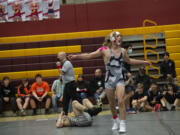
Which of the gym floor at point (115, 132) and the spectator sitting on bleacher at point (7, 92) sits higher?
the spectator sitting on bleacher at point (7, 92)

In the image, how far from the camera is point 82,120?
8195 mm

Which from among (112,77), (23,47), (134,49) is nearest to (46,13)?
(23,47)

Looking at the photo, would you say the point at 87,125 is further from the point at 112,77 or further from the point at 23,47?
the point at 23,47

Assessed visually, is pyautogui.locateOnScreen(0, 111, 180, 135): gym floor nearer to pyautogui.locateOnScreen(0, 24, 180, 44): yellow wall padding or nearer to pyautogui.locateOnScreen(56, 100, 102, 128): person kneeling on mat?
pyautogui.locateOnScreen(56, 100, 102, 128): person kneeling on mat

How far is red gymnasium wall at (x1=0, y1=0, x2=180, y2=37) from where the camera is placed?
1523cm

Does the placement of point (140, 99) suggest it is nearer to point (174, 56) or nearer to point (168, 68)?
point (168, 68)

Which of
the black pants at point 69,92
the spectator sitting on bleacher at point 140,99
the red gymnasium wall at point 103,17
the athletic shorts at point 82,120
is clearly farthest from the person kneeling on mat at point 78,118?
the red gymnasium wall at point 103,17

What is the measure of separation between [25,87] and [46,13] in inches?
161

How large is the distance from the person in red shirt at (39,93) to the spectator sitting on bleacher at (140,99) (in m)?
2.91

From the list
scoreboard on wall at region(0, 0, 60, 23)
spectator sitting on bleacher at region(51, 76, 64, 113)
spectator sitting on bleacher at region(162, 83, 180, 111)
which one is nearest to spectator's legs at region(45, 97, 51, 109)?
spectator sitting on bleacher at region(51, 76, 64, 113)

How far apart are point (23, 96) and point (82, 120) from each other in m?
4.73

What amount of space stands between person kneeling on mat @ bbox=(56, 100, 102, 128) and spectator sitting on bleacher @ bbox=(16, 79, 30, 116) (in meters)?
4.05

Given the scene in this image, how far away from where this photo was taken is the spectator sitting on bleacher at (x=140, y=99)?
11.2 m

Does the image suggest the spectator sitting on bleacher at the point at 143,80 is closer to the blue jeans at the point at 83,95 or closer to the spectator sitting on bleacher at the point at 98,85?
the spectator sitting on bleacher at the point at 98,85
